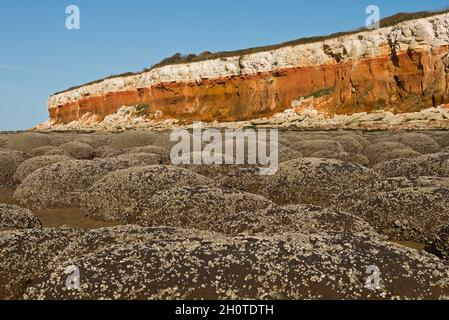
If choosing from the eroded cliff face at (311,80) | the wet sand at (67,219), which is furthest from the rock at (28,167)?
the eroded cliff face at (311,80)

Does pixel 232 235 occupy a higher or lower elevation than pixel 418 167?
lower

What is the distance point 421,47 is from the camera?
5578 centimetres

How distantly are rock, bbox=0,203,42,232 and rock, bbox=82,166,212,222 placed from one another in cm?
257

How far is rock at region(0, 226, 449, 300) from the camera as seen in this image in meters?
5.72

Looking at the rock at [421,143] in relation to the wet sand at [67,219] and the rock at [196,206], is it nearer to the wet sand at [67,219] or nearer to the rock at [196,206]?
the rock at [196,206]

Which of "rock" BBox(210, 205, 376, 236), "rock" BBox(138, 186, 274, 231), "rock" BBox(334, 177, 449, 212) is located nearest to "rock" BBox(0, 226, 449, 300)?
"rock" BBox(210, 205, 376, 236)

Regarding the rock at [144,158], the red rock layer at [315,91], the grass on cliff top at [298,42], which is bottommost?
the rock at [144,158]

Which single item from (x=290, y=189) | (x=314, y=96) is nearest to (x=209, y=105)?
(x=314, y=96)

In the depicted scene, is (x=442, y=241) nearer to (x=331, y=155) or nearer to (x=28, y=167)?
(x=331, y=155)

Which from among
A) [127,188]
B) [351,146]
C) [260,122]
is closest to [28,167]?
[127,188]

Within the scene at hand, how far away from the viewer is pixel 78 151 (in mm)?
26906

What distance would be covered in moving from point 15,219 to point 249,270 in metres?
7.13

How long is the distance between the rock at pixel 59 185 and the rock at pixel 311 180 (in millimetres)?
6483

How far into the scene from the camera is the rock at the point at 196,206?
35.3ft
